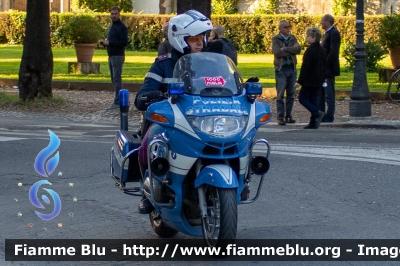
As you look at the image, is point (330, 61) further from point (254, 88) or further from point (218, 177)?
point (218, 177)

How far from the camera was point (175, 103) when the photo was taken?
623 centimetres

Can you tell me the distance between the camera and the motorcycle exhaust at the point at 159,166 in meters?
6.16

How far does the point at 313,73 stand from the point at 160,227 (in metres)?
8.46

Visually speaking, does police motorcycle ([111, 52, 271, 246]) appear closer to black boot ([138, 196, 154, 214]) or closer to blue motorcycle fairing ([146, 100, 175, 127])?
blue motorcycle fairing ([146, 100, 175, 127])

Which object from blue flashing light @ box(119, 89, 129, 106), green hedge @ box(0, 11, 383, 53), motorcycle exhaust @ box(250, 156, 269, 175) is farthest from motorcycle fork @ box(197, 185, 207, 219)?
green hedge @ box(0, 11, 383, 53)

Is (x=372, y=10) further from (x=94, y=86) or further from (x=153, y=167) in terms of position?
(x=153, y=167)

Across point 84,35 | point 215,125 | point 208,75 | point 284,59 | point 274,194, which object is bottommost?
point 274,194

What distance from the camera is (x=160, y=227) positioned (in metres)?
7.02

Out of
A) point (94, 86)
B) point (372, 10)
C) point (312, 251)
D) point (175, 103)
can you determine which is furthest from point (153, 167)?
point (372, 10)

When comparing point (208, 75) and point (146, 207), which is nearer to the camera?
point (208, 75)

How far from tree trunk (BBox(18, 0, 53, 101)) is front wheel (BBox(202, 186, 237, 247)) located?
1332cm

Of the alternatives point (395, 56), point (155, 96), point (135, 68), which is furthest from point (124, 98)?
point (135, 68)

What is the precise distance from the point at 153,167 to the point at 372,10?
1438 inches

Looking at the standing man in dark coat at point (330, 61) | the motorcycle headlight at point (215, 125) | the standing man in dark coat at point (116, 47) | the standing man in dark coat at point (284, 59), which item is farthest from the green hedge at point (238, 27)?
the motorcycle headlight at point (215, 125)
